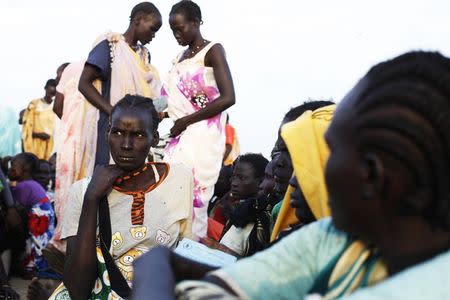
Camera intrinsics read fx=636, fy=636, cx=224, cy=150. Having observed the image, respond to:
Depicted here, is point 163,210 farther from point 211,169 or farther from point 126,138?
point 211,169

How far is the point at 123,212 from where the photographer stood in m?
2.83

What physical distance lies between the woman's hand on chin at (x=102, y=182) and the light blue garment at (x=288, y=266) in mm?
1630

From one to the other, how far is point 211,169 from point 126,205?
4.79 ft

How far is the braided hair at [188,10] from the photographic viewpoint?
4375 millimetres

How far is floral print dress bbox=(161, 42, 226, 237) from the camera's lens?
4176mm

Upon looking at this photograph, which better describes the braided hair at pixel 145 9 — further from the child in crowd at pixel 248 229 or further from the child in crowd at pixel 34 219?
the child in crowd at pixel 34 219

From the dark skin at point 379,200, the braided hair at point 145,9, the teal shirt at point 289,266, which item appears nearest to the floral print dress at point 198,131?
the braided hair at point 145,9

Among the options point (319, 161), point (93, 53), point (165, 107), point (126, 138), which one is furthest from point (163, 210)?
point (93, 53)

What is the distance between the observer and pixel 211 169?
14.0ft

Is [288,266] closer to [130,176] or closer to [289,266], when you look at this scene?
[289,266]

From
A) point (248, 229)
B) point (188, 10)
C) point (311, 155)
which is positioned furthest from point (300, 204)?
point (188, 10)

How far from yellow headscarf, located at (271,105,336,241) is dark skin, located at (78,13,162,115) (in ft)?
→ 8.50

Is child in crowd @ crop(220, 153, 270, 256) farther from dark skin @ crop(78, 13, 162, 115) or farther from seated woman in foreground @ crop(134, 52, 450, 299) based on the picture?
seated woman in foreground @ crop(134, 52, 450, 299)

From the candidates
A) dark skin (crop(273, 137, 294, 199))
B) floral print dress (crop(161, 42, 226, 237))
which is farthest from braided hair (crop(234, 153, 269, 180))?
dark skin (crop(273, 137, 294, 199))
